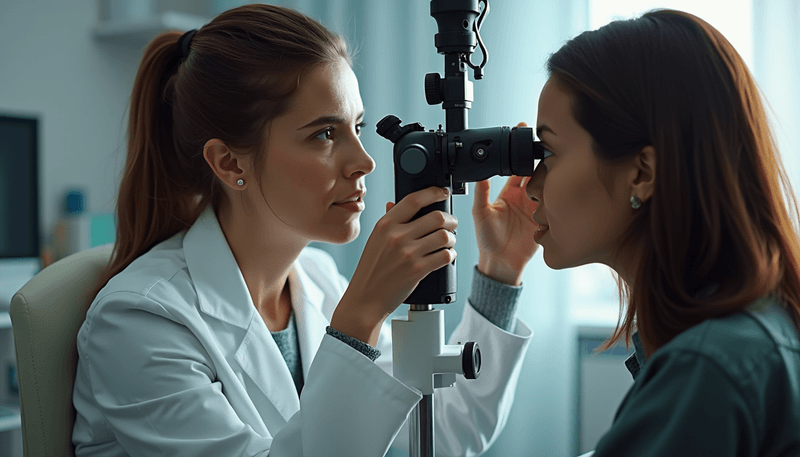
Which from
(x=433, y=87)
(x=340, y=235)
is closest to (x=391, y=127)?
(x=433, y=87)

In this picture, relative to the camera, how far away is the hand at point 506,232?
112 centimetres

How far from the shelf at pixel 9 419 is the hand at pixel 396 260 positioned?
4.28 feet

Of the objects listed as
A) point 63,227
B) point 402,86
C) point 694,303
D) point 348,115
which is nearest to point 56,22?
point 63,227

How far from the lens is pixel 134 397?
3.04 ft

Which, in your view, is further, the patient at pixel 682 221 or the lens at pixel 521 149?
the lens at pixel 521 149

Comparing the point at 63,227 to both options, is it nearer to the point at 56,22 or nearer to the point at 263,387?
the point at 56,22

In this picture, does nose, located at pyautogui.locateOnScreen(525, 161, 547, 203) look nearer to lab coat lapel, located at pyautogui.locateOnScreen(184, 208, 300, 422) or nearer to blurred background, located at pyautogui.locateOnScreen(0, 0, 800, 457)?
lab coat lapel, located at pyautogui.locateOnScreen(184, 208, 300, 422)

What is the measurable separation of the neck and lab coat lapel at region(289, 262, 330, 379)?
4cm

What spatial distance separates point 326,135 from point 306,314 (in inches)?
13.5

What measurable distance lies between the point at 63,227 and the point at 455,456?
1486mm

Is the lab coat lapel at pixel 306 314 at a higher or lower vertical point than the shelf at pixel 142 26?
lower

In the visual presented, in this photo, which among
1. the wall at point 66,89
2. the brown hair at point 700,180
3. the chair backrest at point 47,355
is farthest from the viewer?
the wall at point 66,89

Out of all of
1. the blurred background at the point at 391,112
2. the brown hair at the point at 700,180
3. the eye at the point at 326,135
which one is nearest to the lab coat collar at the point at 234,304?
the eye at the point at 326,135

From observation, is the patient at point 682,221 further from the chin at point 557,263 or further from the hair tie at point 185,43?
the hair tie at point 185,43
